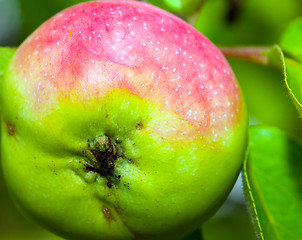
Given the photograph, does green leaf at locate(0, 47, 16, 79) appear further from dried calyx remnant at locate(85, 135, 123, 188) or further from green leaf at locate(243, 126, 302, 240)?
green leaf at locate(243, 126, 302, 240)

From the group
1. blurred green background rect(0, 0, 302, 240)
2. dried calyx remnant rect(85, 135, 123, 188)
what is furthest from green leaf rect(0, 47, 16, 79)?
blurred green background rect(0, 0, 302, 240)

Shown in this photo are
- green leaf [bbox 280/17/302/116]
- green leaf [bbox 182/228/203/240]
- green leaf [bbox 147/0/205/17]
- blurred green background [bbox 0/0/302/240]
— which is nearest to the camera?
green leaf [bbox 280/17/302/116]

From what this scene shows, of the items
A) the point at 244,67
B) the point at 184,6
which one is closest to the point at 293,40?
the point at 184,6

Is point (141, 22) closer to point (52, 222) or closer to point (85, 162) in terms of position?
point (85, 162)

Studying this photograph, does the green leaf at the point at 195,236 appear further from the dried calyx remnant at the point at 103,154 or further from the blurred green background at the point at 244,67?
the blurred green background at the point at 244,67

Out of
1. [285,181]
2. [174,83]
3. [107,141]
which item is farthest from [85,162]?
[285,181]

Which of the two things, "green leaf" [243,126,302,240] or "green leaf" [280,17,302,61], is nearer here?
"green leaf" [243,126,302,240]
